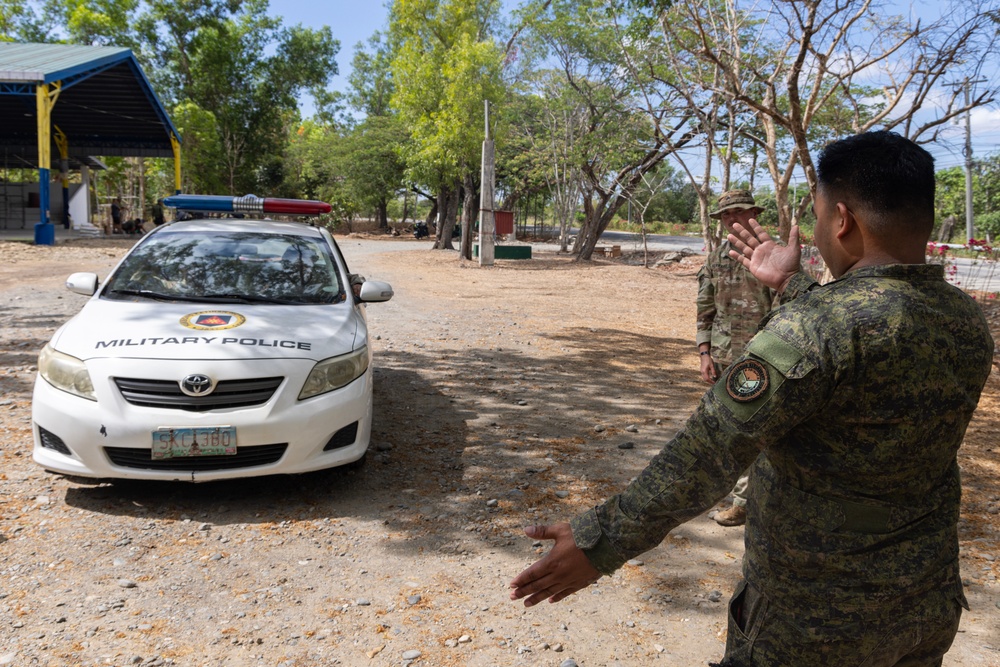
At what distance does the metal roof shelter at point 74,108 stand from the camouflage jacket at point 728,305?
21.6 meters

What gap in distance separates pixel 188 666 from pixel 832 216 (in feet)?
8.56

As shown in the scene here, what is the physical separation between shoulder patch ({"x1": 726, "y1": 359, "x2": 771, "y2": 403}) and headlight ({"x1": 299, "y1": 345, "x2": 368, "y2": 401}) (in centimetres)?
314

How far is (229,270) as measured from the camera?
5.18 m

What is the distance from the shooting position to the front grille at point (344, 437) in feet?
14.0

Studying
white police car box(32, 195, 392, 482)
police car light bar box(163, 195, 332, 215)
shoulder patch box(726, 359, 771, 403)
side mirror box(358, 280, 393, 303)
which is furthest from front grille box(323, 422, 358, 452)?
shoulder patch box(726, 359, 771, 403)

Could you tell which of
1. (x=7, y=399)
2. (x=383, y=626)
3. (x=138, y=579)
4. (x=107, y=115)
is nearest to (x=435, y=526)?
(x=383, y=626)

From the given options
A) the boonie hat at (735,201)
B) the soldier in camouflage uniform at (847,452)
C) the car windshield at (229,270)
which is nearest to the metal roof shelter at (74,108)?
the car windshield at (229,270)

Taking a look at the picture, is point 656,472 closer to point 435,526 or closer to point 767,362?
point 767,362

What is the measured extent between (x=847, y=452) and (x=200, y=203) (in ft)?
19.4

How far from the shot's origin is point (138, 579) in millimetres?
3428

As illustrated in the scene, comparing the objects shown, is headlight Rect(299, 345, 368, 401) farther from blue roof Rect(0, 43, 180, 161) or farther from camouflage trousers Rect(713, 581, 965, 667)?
blue roof Rect(0, 43, 180, 161)

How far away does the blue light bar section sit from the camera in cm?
620

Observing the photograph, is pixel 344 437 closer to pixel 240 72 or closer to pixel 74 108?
pixel 74 108

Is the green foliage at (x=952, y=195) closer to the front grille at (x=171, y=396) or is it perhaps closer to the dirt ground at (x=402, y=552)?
the dirt ground at (x=402, y=552)
